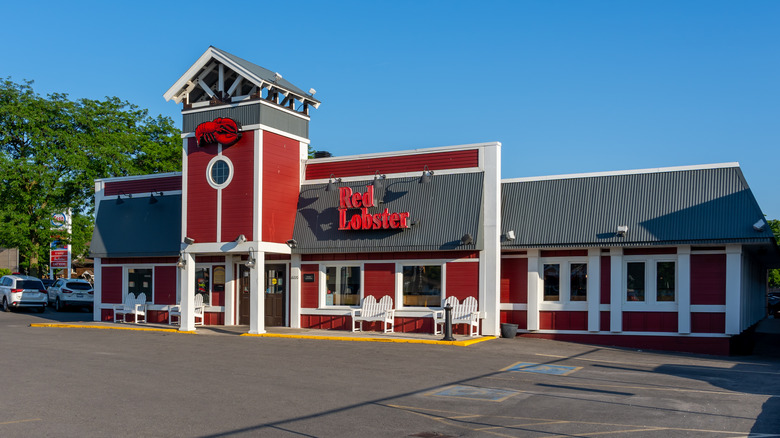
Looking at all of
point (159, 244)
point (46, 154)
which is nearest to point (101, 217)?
point (159, 244)

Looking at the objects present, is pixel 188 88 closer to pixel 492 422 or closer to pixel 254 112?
pixel 254 112

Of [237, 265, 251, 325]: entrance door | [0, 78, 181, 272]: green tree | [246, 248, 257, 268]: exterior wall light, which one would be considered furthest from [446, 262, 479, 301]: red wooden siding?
[0, 78, 181, 272]: green tree

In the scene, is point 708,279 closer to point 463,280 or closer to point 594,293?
point 594,293

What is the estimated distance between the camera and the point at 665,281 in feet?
68.7

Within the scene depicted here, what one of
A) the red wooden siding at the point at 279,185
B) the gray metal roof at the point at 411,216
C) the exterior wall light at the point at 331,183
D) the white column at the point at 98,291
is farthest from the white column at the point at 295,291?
the white column at the point at 98,291

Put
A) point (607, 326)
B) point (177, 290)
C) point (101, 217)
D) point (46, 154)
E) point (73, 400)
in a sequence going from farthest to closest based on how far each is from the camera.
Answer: point (46, 154), point (101, 217), point (177, 290), point (607, 326), point (73, 400)

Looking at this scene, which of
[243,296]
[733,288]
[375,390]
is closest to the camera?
[375,390]

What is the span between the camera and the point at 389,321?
23.0 metres

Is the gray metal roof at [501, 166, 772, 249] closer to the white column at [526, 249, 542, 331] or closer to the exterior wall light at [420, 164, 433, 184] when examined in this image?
the white column at [526, 249, 542, 331]

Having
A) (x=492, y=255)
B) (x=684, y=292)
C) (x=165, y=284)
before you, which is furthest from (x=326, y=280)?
(x=684, y=292)

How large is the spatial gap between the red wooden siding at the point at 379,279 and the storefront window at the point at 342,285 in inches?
16.1

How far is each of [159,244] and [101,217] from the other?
369cm

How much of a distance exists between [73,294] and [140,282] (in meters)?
9.95

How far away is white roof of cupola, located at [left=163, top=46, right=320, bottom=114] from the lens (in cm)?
2358
